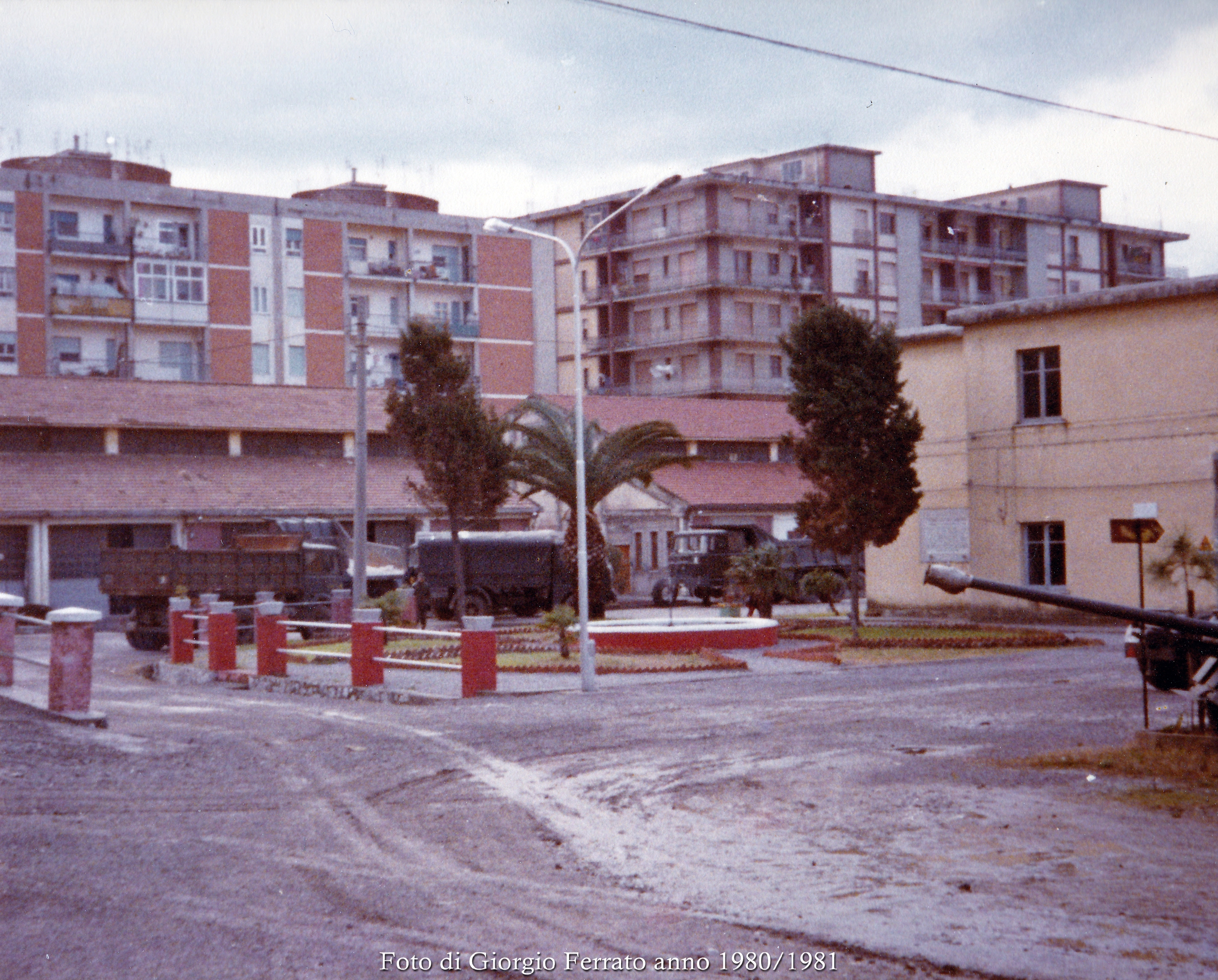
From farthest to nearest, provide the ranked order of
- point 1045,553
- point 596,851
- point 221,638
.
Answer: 1. point 1045,553
2. point 221,638
3. point 596,851

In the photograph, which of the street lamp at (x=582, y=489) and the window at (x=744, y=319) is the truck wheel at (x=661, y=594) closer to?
the street lamp at (x=582, y=489)

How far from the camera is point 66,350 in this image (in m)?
62.3

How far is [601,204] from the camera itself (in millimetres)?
76438

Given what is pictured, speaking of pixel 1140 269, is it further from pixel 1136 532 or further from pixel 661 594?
pixel 1136 532

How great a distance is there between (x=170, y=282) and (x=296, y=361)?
6839 mm

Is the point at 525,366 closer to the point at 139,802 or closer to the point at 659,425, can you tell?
the point at 659,425

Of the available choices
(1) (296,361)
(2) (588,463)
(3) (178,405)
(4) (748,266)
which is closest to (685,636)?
(2) (588,463)

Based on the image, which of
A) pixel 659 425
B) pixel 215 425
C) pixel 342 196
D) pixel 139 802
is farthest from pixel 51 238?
pixel 139 802

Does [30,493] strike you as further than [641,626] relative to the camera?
Yes

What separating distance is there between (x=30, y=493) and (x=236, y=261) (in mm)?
26554

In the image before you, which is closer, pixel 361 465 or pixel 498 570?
pixel 361 465

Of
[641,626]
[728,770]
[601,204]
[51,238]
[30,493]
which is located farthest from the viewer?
[601,204]

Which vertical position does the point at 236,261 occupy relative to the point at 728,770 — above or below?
above

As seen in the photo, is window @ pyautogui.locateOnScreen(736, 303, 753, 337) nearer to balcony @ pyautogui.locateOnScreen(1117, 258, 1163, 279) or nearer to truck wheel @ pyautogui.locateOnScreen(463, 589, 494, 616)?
balcony @ pyautogui.locateOnScreen(1117, 258, 1163, 279)
